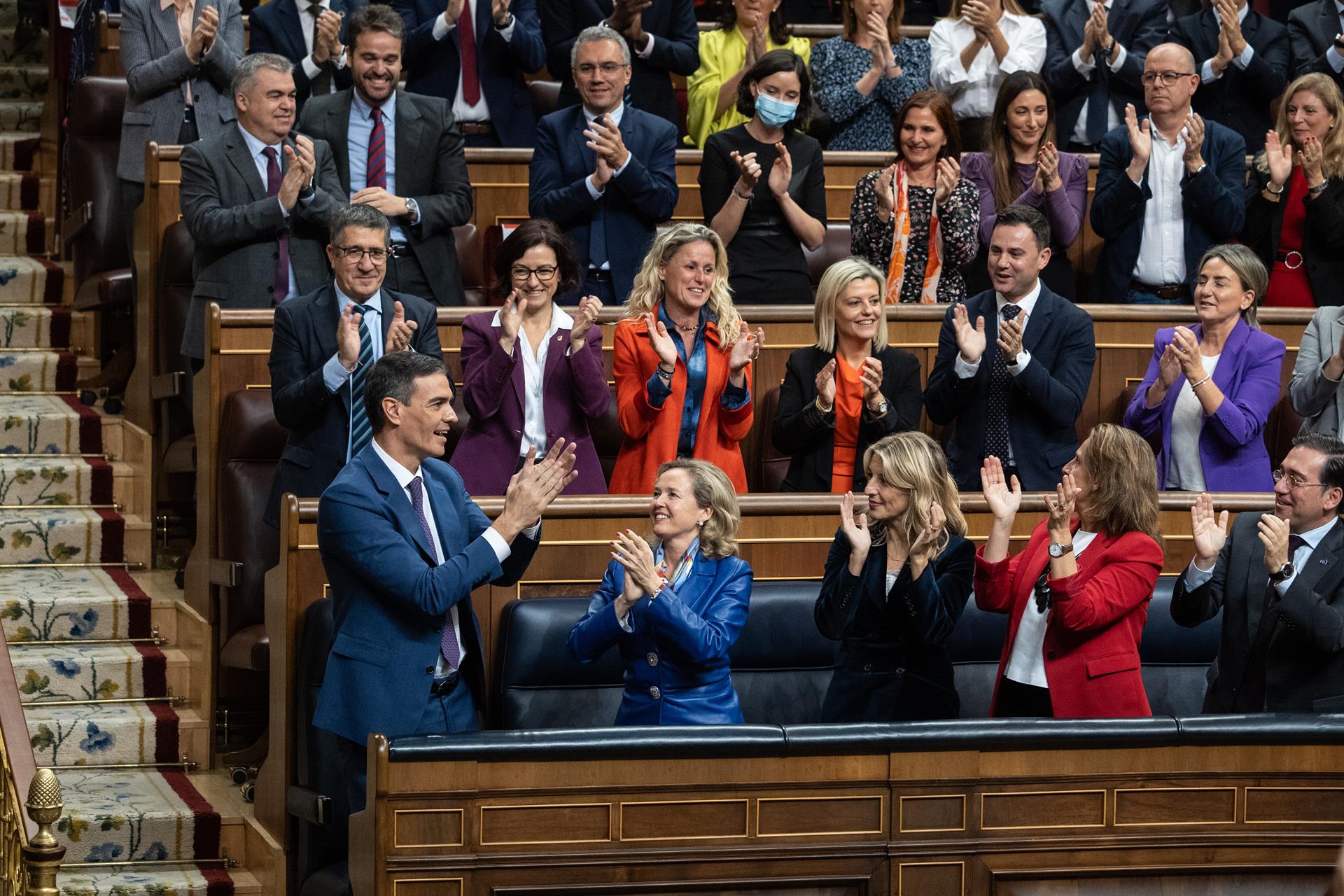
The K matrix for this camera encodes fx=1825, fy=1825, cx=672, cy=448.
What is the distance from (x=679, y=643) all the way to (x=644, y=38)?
270 cm

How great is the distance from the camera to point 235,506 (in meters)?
3.94

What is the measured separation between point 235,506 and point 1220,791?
7.04 ft

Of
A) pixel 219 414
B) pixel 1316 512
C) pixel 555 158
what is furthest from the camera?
pixel 555 158

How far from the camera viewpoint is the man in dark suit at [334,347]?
365 centimetres

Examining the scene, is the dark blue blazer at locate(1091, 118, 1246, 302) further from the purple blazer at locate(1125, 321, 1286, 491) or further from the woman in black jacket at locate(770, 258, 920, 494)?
the woman in black jacket at locate(770, 258, 920, 494)

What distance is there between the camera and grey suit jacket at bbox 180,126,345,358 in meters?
4.21

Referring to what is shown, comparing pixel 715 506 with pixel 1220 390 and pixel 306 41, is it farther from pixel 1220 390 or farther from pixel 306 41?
pixel 306 41

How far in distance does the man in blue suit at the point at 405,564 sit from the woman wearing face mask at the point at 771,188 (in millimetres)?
1583

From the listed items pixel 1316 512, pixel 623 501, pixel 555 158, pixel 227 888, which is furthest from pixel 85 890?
pixel 1316 512

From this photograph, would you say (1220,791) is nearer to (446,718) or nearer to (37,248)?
(446,718)

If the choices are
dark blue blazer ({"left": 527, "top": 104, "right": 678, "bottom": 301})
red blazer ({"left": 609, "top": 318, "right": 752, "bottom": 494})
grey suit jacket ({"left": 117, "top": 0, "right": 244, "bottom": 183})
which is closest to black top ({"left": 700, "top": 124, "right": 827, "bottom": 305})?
dark blue blazer ({"left": 527, "top": 104, "right": 678, "bottom": 301})

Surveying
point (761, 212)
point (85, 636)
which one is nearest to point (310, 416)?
point (85, 636)

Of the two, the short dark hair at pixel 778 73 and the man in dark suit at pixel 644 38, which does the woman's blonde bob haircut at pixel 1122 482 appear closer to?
the short dark hair at pixel 778 73

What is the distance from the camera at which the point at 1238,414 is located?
3.98m
